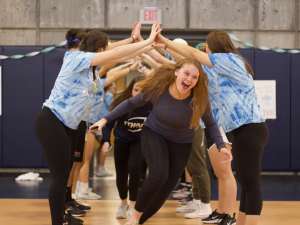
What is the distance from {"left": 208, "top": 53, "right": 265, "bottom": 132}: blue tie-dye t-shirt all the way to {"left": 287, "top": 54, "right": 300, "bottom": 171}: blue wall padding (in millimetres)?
3833

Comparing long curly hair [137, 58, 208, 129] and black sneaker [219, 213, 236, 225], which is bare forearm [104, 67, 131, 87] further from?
black sneaker [219, 213, 236, 225]

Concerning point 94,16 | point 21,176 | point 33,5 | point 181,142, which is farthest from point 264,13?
point 21,176

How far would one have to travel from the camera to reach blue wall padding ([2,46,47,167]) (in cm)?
606

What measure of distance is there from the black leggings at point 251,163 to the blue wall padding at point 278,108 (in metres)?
3.79

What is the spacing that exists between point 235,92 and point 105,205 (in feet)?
7.16

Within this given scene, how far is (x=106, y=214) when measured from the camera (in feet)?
11.8

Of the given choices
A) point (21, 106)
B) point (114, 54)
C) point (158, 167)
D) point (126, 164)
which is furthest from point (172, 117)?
point (21, 106)

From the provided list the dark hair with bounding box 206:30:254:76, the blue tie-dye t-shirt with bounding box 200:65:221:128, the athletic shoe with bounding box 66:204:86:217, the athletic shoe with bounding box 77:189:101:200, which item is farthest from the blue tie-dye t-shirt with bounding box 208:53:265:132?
the athletic shoe with bounding box 77:189:101:200

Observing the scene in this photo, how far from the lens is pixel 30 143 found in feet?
19.9

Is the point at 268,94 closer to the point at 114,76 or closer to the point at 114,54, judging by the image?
the point at 114,76

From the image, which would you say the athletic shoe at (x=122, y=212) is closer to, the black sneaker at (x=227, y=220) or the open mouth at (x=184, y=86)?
the black sneaker at (x=227, y=220)

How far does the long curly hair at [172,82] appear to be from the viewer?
2.67 meters

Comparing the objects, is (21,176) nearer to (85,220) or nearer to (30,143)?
(30,143)

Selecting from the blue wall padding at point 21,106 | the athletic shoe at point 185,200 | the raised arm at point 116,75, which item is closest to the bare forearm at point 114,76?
the raised arm at point 116,75
